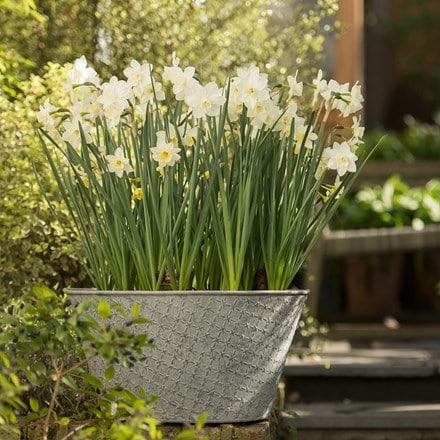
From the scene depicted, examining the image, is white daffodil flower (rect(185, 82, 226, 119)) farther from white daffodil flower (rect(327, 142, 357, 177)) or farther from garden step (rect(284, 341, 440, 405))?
garden step (rect(284, 341, 440, 405))

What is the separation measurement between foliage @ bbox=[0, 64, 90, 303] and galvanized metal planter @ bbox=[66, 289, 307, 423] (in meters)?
0.56

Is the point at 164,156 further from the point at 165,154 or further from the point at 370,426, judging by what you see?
the point at 370,426

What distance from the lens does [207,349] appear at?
293 cm

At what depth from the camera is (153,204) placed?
2945 mm

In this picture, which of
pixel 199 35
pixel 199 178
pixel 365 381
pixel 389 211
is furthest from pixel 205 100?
pixel 389 211

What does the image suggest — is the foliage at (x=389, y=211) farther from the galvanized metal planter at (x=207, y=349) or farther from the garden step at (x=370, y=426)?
the galvanized metal planter at (x=207, y=349)

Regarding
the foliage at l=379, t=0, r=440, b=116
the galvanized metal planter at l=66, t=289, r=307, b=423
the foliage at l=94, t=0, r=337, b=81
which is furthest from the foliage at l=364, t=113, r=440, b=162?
the galvanized metal planter at l=66, t=289, r=307, b=423

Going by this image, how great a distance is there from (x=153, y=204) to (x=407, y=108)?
34.0 ft

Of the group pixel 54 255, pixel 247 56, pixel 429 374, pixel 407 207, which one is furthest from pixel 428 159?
pixel 54 255

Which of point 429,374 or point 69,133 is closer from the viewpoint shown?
point 69,133

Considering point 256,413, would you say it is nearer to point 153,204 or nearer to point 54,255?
point 153,204

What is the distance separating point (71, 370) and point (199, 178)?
662 mm

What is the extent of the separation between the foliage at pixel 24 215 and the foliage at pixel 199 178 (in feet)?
1.50

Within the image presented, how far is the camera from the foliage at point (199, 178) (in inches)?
115
